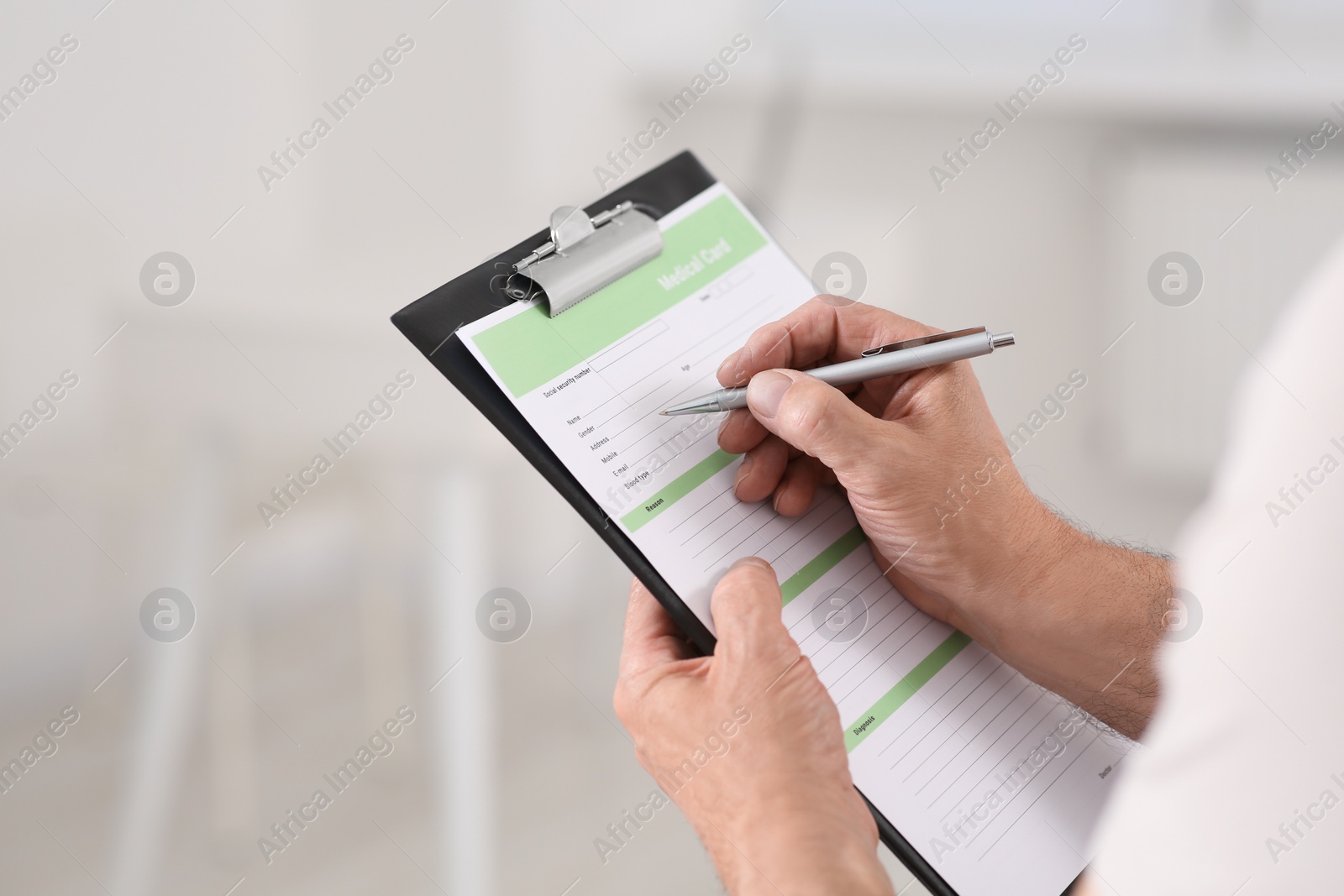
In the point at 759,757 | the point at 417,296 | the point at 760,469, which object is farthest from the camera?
the point at 417,296

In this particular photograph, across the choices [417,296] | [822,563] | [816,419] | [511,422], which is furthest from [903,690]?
[417,296]

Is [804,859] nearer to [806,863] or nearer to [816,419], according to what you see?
[806,863]

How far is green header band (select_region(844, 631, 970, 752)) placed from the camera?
0.60 m

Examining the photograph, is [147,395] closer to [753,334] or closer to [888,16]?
[753,334]

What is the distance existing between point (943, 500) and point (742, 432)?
0.17 metres

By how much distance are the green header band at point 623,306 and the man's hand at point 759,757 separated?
213 mm

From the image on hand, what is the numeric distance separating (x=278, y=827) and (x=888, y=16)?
1.61m

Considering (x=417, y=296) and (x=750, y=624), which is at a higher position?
(x=417, y=296)

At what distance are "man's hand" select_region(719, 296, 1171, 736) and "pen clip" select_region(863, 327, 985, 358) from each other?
40 millimetres

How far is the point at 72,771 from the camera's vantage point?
3.61ft

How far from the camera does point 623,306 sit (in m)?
0.67

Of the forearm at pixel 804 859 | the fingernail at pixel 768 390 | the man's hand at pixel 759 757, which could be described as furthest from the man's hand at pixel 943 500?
the forearm at pixel 804 859

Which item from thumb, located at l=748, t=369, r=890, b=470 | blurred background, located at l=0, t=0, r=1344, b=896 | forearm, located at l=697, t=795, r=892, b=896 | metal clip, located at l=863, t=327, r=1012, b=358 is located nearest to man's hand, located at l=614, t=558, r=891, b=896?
forearm, located at l=697, t=795, r=892, b=896

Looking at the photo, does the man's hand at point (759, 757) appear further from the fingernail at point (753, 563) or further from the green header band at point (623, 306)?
the green header band at point (623, 306)
